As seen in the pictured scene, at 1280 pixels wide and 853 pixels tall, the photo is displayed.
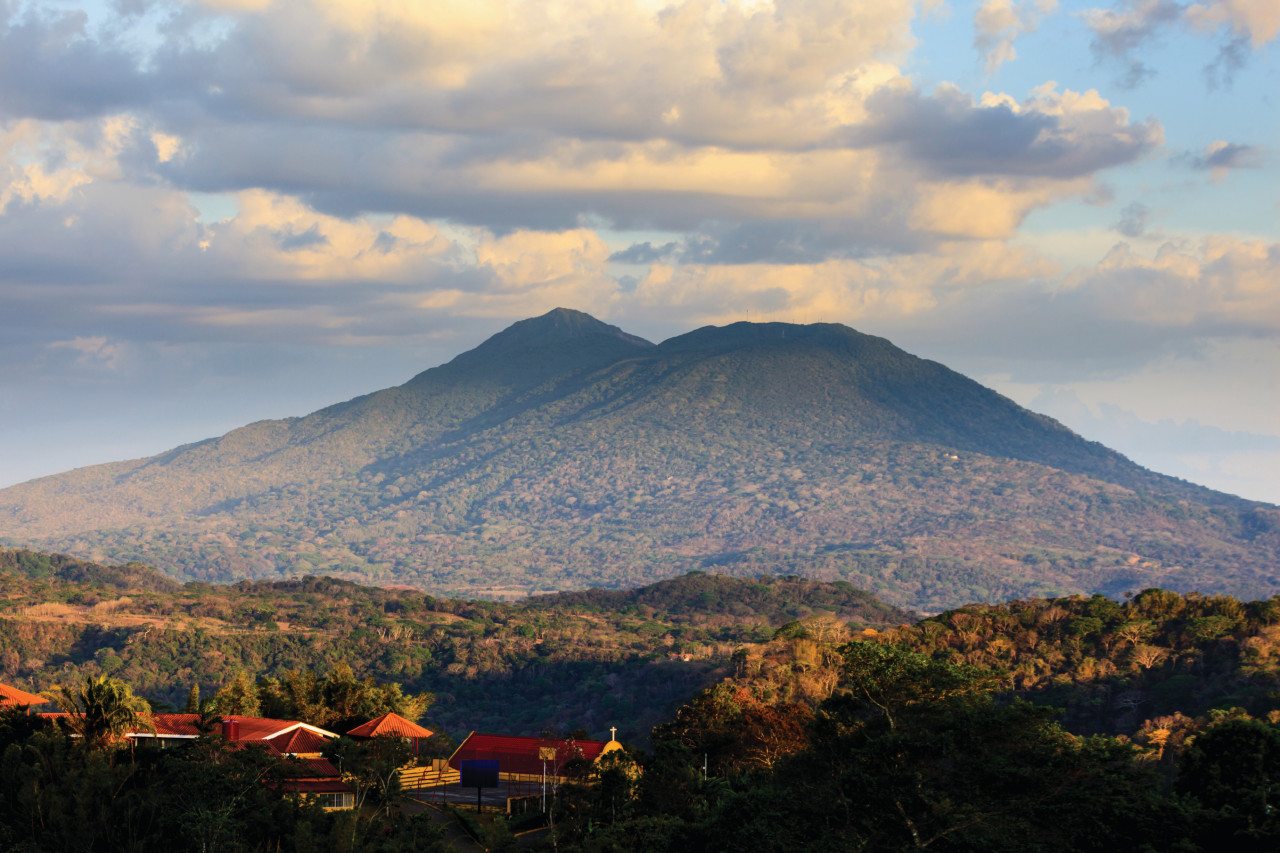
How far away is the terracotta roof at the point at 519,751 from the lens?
5062cm

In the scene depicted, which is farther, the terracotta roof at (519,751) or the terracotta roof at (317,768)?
the terracotta roof at (519,751)

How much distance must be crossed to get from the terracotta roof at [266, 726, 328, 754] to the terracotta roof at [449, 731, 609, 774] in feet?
19.7

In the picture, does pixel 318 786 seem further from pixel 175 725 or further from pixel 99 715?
pixel 99 715

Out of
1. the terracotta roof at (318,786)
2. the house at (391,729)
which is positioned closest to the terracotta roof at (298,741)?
the house at (391,729)

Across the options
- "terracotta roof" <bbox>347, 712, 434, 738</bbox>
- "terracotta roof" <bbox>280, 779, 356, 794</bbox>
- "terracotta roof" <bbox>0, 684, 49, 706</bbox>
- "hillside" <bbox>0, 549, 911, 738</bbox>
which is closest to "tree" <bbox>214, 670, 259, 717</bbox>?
"terracotta roof" <bbox>347, 712, 434, 738</bbox>

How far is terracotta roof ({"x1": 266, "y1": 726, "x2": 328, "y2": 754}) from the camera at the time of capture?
47.2 metres

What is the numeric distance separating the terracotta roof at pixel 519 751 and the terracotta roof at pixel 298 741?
601cm

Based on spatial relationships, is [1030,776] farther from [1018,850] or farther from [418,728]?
[418,728]

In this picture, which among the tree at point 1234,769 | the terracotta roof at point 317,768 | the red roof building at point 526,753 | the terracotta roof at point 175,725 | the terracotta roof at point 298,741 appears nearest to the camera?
the tree at point 1234,769

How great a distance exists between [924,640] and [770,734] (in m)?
57.6

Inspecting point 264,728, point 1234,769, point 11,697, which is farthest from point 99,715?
point 1234,769

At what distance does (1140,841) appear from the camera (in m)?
28.7

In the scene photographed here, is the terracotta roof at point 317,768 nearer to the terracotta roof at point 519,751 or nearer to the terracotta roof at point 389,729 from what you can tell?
the terracotta roof at point 389,729

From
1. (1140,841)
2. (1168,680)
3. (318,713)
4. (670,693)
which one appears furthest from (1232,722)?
(670,693)
